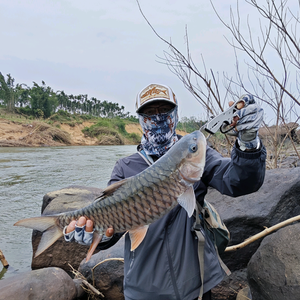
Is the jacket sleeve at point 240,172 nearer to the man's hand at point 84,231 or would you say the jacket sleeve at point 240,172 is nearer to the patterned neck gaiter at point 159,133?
the patterned neck gaiter at point 159,133

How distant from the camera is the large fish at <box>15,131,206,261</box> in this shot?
75.7 inches

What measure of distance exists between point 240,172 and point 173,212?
0.67 m

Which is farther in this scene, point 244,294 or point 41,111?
point 41,111

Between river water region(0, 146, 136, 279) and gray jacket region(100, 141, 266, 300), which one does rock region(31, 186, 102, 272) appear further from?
gray jacket region(100, 141, 266, 300)

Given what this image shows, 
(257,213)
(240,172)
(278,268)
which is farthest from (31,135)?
(240,172)

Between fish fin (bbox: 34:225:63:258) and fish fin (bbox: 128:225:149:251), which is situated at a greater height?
fish fin (bbox: 128:225:149:251)

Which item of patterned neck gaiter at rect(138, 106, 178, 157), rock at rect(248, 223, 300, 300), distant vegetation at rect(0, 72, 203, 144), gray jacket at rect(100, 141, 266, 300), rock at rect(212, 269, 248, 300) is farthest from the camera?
distant vegetation at rect(0, 72, 203, 144)

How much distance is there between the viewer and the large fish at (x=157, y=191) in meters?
1.92

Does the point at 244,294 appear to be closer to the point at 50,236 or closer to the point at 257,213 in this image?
the point at 257,213

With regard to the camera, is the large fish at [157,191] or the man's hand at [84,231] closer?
the large fish at [157,191]

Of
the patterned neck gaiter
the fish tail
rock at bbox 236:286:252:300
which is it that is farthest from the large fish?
rock at bbox 236:286:252:300

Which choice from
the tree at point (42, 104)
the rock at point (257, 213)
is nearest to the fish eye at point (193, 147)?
the rock at point (257, 213)

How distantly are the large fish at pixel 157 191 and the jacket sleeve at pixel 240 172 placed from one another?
22cm

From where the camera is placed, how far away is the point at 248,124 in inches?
69.0
